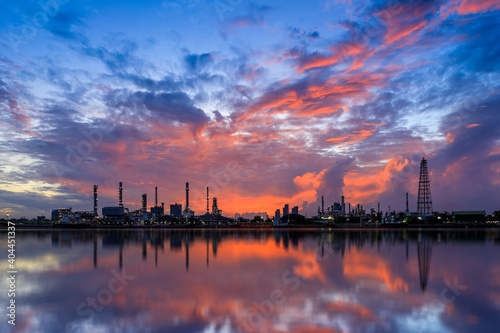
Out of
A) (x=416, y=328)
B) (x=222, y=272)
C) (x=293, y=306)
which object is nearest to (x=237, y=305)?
(x=293, y=306)

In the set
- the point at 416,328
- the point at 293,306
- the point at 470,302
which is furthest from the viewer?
the point at 470,302

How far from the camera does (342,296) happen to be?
66.8 feet

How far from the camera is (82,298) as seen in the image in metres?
20.6

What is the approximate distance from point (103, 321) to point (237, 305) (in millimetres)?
6922

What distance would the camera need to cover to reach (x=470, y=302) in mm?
19609

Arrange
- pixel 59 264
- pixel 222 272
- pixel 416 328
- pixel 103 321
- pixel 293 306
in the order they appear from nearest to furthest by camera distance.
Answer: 1. pixel 416 328
2. pixel 103 321
3. pixel 293 306
4. pixel 222 272
5. pixel 59 264

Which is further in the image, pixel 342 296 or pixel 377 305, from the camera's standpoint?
pixel 342 296

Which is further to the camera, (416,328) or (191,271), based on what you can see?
(191,271)

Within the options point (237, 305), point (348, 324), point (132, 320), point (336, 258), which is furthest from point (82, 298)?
point (336, 258)

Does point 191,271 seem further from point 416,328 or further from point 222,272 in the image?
point 416,328

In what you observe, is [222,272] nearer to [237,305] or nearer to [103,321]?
[237,305]

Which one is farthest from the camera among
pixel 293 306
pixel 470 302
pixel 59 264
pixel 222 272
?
pixel 59 264

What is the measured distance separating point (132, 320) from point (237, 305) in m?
5.65

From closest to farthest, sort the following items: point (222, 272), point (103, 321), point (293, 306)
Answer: point (103, 321), point (293, 306), point (222, 272)
